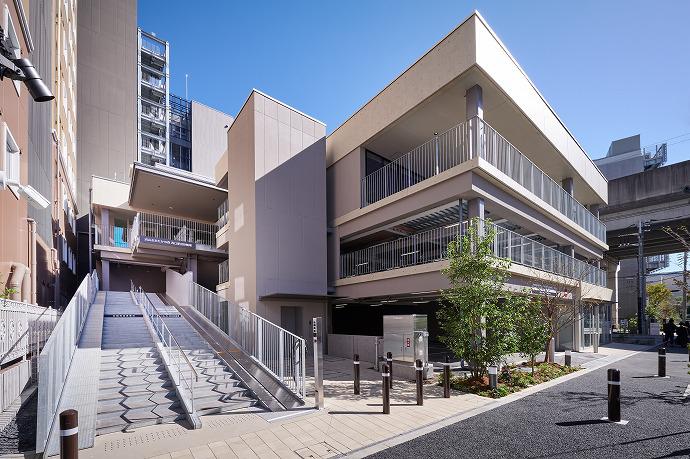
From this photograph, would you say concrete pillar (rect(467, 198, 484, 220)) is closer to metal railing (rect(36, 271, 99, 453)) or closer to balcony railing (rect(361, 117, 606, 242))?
balcony railing (rect(361, 117, 606, 242))

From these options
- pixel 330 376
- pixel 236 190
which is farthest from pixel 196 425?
pixel 236 190

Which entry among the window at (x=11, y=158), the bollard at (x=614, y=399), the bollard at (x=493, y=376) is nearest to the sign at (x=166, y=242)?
the window at (x=11, y=158)

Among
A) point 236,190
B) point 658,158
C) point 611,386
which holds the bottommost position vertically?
point 611,386

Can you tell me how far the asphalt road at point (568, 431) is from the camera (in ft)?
18.9

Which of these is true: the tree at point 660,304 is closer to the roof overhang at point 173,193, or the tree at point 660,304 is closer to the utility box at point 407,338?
the utility box at point 407,338

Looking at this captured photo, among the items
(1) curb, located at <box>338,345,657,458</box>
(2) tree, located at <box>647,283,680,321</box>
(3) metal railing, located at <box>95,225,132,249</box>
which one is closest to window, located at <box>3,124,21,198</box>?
(1) curb, located at <box>338,345,657,458</box>

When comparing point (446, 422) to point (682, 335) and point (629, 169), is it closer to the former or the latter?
point (682, 335)

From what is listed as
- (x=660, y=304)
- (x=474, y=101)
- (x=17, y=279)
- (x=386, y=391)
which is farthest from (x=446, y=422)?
(x=660, y=304)

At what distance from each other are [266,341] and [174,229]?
700 inches

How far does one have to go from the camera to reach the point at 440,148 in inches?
686

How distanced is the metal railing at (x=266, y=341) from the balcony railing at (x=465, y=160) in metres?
6.77

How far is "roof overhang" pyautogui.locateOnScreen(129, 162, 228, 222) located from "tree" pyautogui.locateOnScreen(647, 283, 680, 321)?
39.6 meters

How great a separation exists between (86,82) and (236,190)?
34.0 metres

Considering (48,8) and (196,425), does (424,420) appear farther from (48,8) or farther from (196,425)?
(48,8)
